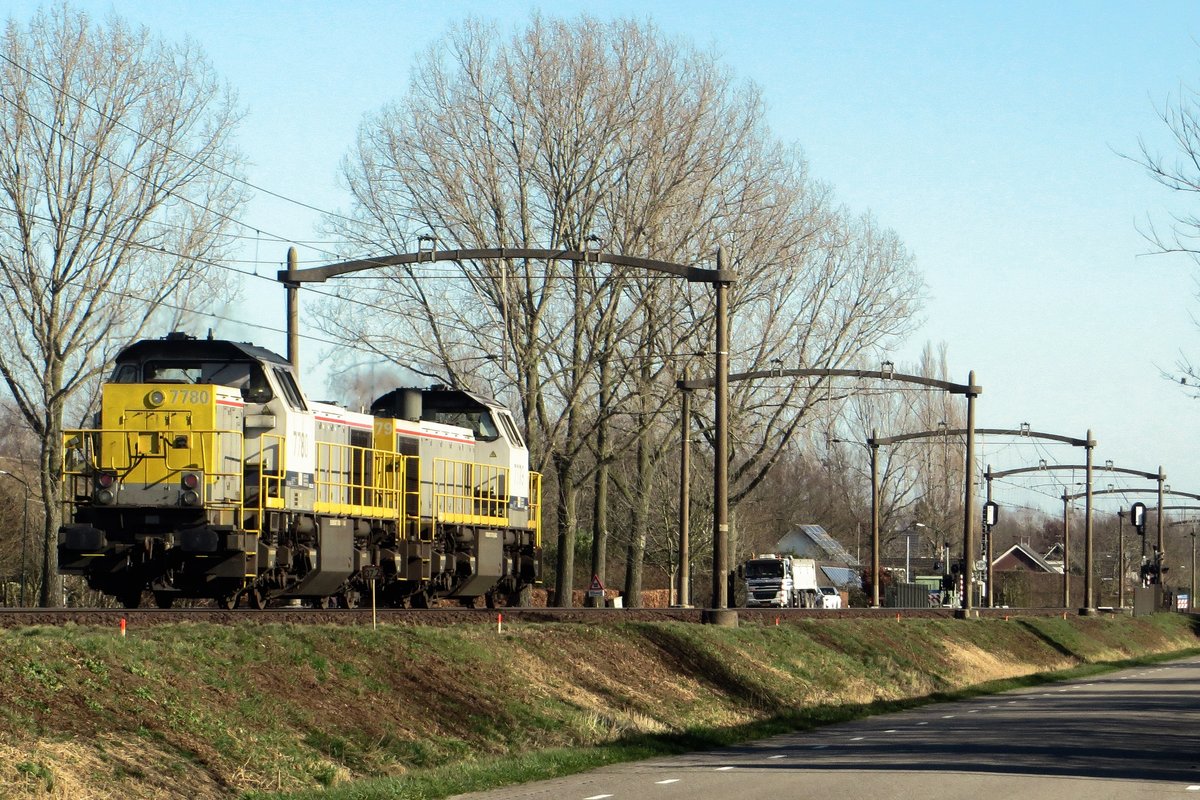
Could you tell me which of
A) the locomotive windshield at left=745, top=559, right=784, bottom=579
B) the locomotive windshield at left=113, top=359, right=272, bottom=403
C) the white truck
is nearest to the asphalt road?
the locomotive windshield at left=113, top=359, right=272, bottom=403

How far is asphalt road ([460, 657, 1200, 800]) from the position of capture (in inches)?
578

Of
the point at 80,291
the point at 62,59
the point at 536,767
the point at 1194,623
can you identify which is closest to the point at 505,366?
the point at 80,291

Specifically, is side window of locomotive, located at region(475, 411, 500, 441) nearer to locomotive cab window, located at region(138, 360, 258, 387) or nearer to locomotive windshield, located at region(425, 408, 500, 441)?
locomotive windshield, located at region(425, 408, 500, 441)

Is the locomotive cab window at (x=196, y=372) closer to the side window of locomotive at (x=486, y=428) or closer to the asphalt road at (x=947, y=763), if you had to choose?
the side window of locomotive at (x=486, y=428)

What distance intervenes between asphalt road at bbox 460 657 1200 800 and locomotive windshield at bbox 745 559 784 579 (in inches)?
1559

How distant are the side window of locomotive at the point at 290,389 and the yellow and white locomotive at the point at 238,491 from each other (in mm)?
35

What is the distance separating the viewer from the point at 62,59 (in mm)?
40000

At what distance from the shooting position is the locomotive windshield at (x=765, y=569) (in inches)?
2616

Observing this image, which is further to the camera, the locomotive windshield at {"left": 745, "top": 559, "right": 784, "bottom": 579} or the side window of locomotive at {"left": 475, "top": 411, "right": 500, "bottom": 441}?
the locomotive windshield at {"left": 745, "top": 559, "right": 784, "bottom": 579}

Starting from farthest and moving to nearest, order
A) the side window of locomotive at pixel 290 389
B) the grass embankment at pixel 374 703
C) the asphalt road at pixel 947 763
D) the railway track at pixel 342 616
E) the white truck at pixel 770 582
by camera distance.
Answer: the white truck at pixel 770 582
the side window of locomotive at pixel 290 389
the railway track at pixel 342 616
the asphalt road at pixel 947 763
the grass embankment at pixel 374 703

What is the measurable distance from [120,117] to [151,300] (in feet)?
16.9

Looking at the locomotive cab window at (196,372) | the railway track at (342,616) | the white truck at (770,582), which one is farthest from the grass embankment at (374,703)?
the white truck at (770,582)

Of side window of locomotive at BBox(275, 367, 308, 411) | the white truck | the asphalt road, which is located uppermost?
side window of locomotive at BBox(275, 367, 308, 411)

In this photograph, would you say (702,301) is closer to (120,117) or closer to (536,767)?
(120,117)
